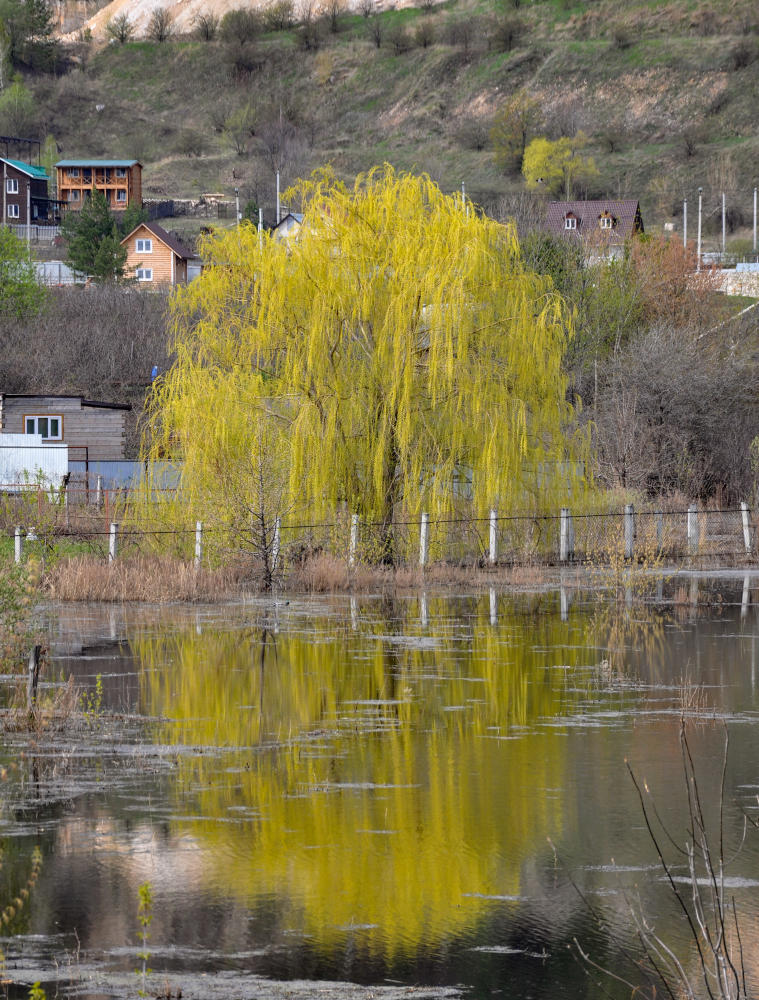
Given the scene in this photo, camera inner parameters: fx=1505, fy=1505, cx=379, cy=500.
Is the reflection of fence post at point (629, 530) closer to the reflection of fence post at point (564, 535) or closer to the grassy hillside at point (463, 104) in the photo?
the reflection of fence post at point (564, 535)

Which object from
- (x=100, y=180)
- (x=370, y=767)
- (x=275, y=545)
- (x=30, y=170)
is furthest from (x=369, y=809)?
(x=30, y=170)

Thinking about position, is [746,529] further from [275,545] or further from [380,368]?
[275,545]

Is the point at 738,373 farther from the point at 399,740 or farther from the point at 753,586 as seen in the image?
the point at 399,740

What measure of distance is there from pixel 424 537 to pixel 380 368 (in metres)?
3.44

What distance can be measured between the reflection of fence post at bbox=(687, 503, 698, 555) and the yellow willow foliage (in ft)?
45.1

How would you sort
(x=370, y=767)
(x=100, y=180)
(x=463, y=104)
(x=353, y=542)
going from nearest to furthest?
(x=370, y=767) < (x=353, y=542) < (x=100, y=180) < (x=463, y=104)

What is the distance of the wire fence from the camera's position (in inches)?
1120

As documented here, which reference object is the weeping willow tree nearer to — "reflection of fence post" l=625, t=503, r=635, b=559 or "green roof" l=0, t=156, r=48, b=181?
"reflection of fence post" l=625, t=503, r=635, b=559

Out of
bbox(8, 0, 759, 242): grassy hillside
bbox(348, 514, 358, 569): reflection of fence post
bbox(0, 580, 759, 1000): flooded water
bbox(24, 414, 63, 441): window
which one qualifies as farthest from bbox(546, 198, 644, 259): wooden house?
bbox(0, 580, 759, 1000): flooded water

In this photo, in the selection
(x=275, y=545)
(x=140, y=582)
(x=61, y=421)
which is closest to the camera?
(x=140, y=582)

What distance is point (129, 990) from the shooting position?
7766 millimetres

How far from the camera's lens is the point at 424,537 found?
2967 centimetres

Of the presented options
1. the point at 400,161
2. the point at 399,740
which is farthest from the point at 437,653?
the point at 400,161

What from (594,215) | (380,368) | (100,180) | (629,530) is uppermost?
(100,180)
